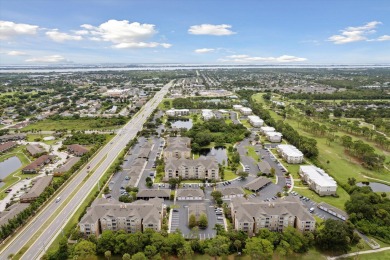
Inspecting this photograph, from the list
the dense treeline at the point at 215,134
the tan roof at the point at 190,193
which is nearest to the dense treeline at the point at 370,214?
the tan roof at the point at 190,193

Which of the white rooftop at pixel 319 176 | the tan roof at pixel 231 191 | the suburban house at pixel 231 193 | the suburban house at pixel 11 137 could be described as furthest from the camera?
the suburban house at pixel 11 137

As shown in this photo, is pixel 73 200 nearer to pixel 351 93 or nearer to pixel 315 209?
pixel 315 209

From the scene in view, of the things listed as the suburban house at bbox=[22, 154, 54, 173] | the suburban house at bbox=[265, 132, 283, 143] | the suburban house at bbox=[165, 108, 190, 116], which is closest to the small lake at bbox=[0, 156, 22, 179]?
the suburban house at bbox=[22, 154, 54, 173]

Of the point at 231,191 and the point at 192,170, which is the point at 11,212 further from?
the point at 231,191

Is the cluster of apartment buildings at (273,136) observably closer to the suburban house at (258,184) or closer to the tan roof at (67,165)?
the suburban house at (258,184)

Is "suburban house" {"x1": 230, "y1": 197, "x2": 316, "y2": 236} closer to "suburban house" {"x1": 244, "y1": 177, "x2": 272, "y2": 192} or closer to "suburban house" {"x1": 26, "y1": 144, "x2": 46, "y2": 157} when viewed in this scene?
"suburban house" {"x1": 244, "y1": 177, "x2": 272, "y2": 192}

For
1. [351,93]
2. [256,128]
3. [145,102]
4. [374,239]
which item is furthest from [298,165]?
[351,93]
